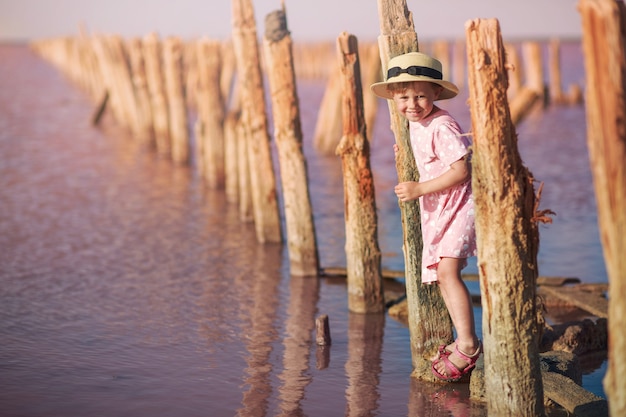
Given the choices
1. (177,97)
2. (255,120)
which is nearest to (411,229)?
(255,120)

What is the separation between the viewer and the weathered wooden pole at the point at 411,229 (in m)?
4.93

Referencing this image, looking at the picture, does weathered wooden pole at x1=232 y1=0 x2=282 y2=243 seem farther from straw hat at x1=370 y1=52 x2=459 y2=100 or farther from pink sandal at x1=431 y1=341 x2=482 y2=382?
straw hat at x1=370 y1=52 x2=459 y2=100

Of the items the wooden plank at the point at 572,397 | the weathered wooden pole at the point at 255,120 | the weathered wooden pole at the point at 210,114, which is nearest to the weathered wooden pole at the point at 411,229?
the wooden plank at the point at 572,397

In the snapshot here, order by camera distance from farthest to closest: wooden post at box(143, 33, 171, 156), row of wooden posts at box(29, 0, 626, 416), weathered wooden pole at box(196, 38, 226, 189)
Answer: wooden post at box(143, 33, 171, 156)
weathered wooden pole at box(196, 38, 226, 189)
row of wooden posts at box(29, 0, 626, 416)

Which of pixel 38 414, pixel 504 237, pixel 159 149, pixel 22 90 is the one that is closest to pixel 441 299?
pixel 504 237

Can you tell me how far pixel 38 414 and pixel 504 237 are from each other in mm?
2420

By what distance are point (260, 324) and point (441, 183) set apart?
2542 millimetres

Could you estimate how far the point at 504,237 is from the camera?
158 inches

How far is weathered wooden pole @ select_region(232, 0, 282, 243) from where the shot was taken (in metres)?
8.72

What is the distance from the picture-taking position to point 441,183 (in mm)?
4352

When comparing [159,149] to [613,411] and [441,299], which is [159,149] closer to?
[441,299]

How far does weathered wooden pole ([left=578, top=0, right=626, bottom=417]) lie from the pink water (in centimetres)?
151

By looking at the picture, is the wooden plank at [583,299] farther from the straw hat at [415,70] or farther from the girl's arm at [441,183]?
the straw hat at [415,70]

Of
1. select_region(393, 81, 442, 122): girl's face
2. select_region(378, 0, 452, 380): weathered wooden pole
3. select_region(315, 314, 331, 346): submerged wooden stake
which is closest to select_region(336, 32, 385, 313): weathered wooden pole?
select_region(315, 314, 331, 346): submerged wooden stake
